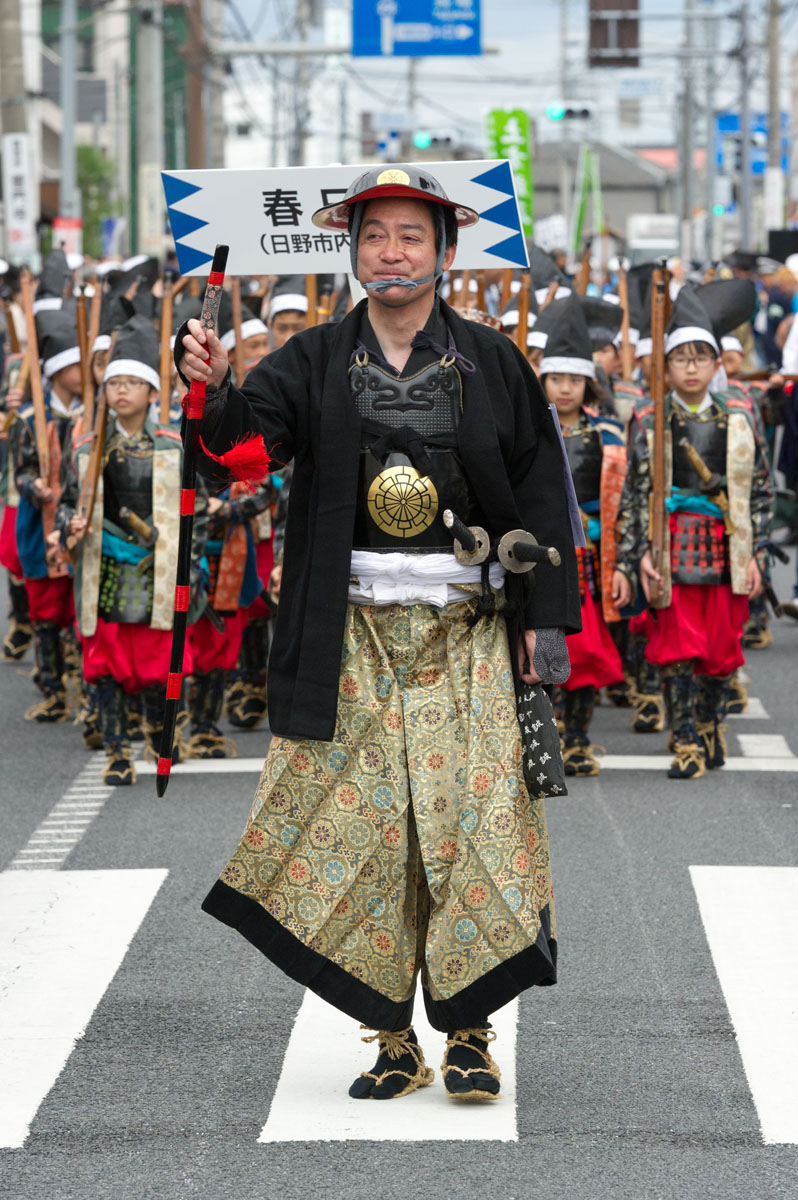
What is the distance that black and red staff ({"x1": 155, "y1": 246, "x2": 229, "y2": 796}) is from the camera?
4.23 m

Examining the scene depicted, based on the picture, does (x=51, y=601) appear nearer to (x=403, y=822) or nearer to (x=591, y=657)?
(x=591, y=657)

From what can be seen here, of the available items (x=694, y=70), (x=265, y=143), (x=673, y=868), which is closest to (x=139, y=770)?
(x=673, y=868)

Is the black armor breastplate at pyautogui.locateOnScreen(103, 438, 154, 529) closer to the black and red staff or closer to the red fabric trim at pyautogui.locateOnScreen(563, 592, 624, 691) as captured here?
the red fabric trim at pyautogui.locateOnScreen(563, 592, 624, 691)

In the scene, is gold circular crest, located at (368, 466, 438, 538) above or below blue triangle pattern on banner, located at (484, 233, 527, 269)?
below

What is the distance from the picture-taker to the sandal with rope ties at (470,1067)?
442 centimetres

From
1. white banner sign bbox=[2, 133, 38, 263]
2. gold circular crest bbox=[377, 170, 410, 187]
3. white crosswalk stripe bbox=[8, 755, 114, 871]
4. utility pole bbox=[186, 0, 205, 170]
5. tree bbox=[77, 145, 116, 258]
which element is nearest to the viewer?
gold circular crest bbox=[377, 170, 410, 187]

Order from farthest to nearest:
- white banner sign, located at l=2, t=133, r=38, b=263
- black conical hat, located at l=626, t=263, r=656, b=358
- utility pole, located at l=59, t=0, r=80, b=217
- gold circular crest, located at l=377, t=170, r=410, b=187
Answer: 1. utility pole, located at l=59, t=0, r=80, b=217
2. white banner sign, located at l=2, t=133, r=38, b=263
3. black conical hat, located at l=626, t=263, r=656, b=358
4. gold circular crest, located at l=377, t=170, r=410, b=187

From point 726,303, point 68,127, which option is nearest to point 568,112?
point 68,127

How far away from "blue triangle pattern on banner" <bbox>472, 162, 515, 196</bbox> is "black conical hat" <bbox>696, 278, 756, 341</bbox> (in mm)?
2479

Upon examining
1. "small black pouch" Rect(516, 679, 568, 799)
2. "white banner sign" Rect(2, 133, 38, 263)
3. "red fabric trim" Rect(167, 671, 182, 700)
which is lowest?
"small black pouch" Rect(516, 679, 568, 799)

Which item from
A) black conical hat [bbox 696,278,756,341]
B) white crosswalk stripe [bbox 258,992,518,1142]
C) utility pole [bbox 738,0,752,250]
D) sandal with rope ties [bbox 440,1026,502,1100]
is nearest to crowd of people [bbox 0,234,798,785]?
black conical hat [bbox 696,278,756,341]

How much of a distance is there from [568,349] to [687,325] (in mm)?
515

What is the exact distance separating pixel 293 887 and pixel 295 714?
384mm

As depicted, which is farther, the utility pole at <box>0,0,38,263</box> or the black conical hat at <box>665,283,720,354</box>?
the utility pole at <box>0,0,38,263</box>
